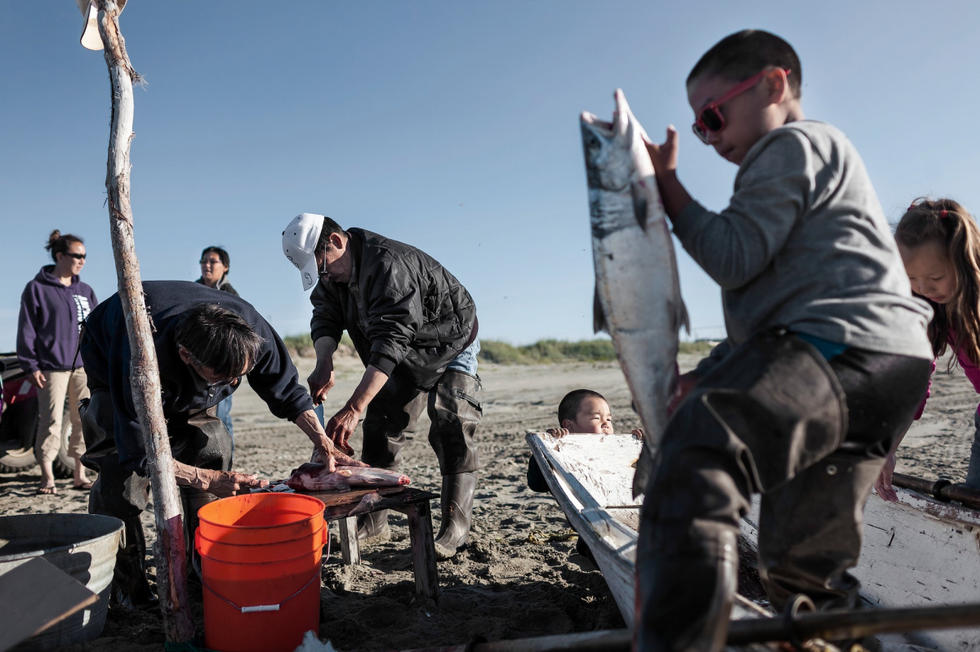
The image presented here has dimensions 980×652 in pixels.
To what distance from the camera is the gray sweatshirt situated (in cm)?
208

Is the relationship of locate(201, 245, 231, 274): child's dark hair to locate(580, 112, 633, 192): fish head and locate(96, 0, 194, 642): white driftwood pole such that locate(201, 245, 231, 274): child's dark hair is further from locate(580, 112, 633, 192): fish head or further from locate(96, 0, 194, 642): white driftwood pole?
locate(580, 112, 633, 192): fish head

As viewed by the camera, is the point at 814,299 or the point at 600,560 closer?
the point at 814,299

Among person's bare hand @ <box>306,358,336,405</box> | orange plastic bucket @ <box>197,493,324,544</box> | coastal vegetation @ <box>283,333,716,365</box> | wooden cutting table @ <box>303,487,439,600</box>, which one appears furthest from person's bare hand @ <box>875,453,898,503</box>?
coastal vegetation @ <box>283,333,716,365</box>

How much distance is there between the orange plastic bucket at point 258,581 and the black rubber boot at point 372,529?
7.05 ft

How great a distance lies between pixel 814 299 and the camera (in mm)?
2111

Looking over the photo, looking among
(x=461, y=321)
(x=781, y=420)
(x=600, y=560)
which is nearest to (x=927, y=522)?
(x=600, y=560)

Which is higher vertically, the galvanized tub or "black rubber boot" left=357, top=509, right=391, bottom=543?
the galvanized tub

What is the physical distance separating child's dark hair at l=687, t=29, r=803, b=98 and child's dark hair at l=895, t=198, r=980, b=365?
1.57m

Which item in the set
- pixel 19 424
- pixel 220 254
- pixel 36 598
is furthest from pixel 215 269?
pixel 36 598

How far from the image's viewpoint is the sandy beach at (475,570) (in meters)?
3.70

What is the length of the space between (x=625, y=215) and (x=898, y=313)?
2.78ft

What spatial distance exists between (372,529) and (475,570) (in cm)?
115

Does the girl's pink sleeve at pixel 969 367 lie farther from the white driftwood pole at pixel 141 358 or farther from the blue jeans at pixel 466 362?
the white driftwood pole at pixel 141 358

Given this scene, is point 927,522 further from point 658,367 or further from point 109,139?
point 109,139
